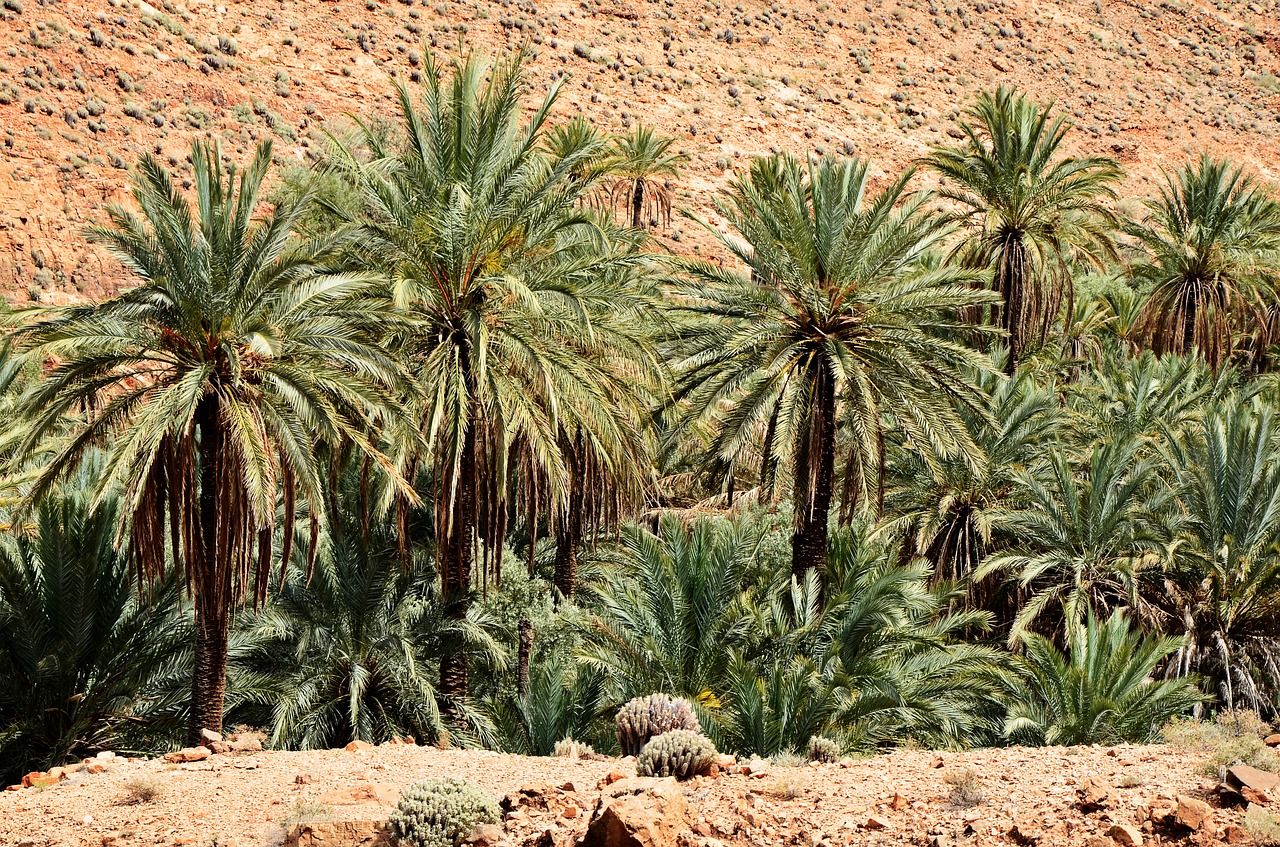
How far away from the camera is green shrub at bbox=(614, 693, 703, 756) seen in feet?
34.8

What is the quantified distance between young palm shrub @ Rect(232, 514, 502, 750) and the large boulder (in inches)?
257

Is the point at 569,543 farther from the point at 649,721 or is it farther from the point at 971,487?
the point at 649,721

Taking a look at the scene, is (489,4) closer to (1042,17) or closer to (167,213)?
(1042,17)

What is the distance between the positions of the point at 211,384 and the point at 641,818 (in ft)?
21.1

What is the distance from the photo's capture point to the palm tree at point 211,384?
37.2 ft

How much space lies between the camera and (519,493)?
573 inches

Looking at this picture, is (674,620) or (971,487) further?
(971,487)

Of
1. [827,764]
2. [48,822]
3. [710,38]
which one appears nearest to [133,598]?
[48,822]

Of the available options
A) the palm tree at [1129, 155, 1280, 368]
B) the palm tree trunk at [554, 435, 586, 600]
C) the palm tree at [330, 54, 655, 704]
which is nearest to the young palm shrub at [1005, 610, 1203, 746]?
the palm tree at [330, 54, 655, 704]

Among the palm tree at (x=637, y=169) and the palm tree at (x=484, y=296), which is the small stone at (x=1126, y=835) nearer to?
the palm tree at (x=484, y=296)

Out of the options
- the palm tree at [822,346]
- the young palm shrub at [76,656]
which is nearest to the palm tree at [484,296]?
the palm tree at [822,346]

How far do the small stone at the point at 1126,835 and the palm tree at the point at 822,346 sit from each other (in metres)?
7.47

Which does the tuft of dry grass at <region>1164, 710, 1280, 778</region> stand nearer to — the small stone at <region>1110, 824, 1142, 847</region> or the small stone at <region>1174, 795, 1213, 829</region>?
the small stone at <region>1174, 795, 1213, 829</region>

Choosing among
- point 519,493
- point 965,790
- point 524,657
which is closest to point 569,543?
point 524,657
